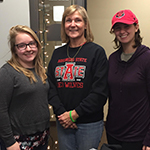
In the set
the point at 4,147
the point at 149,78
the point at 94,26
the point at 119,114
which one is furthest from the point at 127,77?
the point at 94,26

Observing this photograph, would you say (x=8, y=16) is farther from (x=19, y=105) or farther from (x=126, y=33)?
(x=126, y=33)

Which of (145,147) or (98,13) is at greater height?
(98,13)

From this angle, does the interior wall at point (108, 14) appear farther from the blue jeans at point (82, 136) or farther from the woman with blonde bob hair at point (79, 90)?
the blue jeans at point (82, 136)

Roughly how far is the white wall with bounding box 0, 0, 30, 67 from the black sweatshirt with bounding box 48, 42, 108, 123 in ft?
2.29

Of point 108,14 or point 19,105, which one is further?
point 108,14

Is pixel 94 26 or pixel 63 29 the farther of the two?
pixel 94 26

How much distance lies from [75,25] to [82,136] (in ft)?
2.74

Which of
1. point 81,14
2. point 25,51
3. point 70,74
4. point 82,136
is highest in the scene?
point 81,14

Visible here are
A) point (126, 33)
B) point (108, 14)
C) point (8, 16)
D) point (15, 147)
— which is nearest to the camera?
point (15, 147)

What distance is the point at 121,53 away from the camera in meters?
1.29

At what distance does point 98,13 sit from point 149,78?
82.5 inches

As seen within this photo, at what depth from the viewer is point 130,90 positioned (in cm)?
114

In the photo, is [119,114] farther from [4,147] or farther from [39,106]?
[4,147]

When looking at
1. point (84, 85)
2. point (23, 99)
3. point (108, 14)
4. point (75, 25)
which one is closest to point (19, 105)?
point (23, 99)
